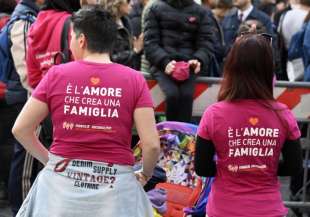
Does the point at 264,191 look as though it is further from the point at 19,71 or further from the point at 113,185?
the point at 19,71

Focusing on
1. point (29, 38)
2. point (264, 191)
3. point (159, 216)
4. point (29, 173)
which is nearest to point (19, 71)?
point (29, 38)

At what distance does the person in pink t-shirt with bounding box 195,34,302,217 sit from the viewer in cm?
377

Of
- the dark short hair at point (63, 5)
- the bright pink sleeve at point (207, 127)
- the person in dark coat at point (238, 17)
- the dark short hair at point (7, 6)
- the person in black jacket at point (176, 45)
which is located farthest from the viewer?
the person in dark coat at point (238, 17)

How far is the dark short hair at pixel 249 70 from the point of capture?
12.3ft

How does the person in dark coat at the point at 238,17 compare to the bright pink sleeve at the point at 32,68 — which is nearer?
the bright pink sleeve at the point at 32,68

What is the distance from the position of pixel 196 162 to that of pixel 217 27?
4.35 m

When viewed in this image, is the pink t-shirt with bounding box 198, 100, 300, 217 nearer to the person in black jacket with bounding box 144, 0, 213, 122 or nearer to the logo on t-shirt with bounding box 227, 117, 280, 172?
the logo on t-shirt with bounding box 227, 117, 280, 172

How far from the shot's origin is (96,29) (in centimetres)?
375

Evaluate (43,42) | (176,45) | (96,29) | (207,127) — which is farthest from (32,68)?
(207,127)

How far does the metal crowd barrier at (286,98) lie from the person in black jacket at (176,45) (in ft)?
0.33

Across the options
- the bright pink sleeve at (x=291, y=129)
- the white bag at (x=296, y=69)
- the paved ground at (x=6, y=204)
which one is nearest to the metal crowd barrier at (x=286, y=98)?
the paved ground at (x=6, y=204)

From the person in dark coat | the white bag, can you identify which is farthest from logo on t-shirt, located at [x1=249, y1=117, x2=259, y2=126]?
the person in dark coat

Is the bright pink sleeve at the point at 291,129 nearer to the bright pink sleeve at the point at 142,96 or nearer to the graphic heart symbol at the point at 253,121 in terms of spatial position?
the graphic heart symbol at the point at 253,121

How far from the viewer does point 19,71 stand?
5.89 meters
